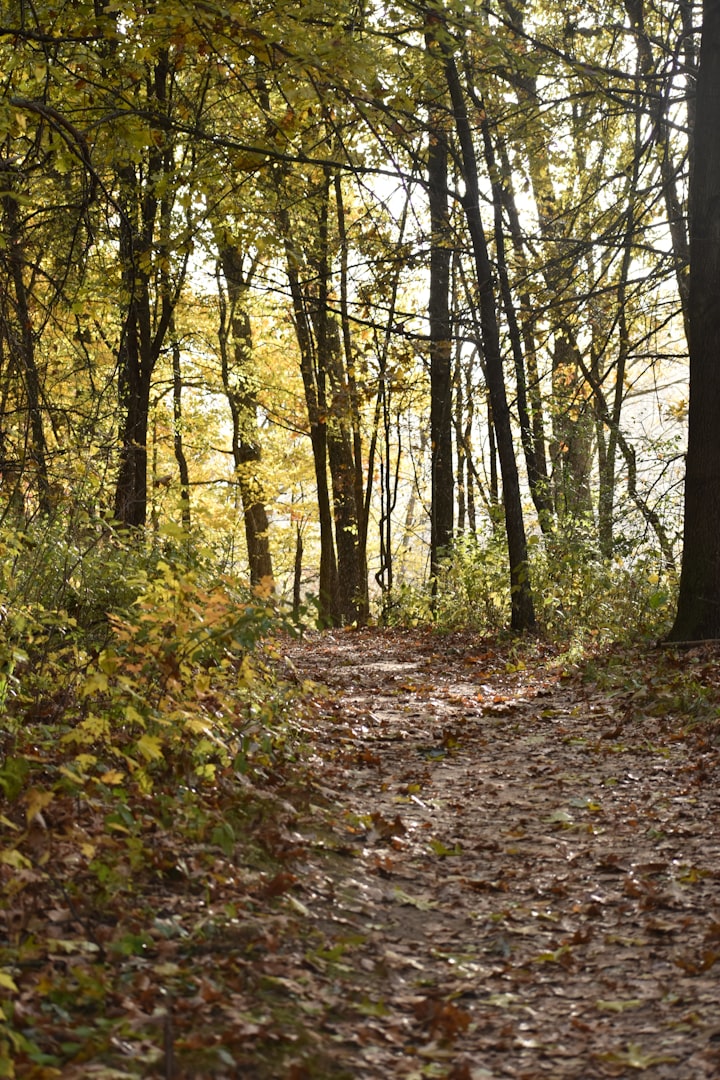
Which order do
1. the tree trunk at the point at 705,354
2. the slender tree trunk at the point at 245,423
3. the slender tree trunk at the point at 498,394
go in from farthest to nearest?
1. the slender tree trunk at the point at 245,423
2. the slender tree trunk at the point at 498,394
3. the tree trunk at the point at 705,354

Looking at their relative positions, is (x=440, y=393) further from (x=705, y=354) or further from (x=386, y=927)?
(x=386, y=927)

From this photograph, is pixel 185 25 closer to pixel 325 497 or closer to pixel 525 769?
pixel 525 769

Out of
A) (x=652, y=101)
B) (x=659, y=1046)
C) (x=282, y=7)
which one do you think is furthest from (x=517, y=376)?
(x=659, y=1046)

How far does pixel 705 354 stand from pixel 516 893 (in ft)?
20.0

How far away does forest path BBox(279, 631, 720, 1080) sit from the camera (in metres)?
3.39

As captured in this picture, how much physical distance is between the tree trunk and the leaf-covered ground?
2.43 meters

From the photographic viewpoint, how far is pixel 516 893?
4.80m

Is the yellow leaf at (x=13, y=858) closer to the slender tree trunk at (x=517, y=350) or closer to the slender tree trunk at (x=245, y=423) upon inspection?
the slender tree trunk at (x=517, y=350)

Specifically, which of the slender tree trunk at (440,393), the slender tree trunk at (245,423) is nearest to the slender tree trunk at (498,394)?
the slender tree trunk at (440,393)

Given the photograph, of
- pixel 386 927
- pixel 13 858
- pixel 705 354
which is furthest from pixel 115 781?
pixel 705 354

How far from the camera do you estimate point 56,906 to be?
12.1 ft

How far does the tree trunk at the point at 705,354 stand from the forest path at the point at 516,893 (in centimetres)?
142

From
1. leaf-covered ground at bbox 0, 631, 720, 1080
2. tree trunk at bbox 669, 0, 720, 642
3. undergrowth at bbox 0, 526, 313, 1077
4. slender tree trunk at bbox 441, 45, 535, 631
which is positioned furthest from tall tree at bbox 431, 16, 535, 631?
undergrowth at bbox 0, 526, 313, 1077

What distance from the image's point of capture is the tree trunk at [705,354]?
29.5ft
